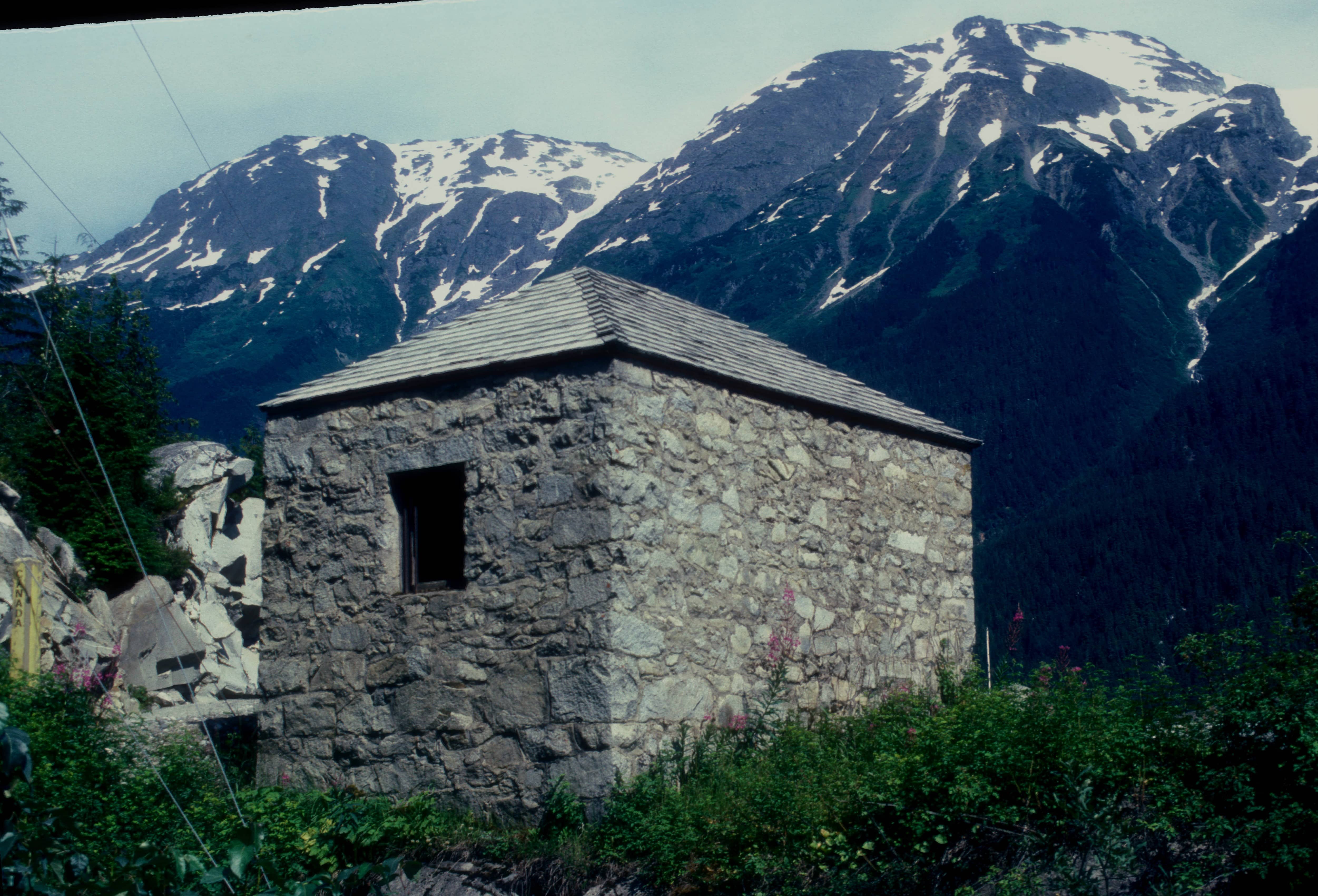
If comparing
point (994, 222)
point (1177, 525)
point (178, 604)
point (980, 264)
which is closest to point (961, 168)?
point (994, 222)

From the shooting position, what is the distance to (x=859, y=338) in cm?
5678

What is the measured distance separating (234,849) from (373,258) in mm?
99037

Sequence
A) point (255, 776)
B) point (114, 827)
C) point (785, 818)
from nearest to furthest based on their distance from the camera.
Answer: point (785, 818) → point (114, 827) → point (255, 776)

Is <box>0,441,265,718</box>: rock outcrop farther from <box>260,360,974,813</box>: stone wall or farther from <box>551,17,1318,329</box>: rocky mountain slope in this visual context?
<box>551,17,1318,329</box>: rocky mountain slope

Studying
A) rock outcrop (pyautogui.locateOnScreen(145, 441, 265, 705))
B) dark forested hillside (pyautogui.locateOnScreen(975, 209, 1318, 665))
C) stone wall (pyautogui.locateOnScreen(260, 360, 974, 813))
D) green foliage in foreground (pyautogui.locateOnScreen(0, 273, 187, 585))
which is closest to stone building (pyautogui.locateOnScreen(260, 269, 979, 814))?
stone wall (pyautogui.locateOnScreen(260, 360, 974, 813))

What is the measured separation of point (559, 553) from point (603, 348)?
146 centimetres

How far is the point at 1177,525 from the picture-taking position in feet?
104

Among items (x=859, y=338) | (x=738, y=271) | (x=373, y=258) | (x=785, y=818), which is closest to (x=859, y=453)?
(x=785, y=818)

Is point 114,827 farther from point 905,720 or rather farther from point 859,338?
point 859,338

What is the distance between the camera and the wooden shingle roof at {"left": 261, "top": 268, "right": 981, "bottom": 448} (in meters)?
8.34

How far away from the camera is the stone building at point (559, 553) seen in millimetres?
7684

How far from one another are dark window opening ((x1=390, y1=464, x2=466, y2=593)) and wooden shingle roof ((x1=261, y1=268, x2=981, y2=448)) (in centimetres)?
76

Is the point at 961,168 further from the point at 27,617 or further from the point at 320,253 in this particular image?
the point at 27,617

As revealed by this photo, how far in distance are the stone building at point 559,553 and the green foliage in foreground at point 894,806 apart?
1.30 feet
